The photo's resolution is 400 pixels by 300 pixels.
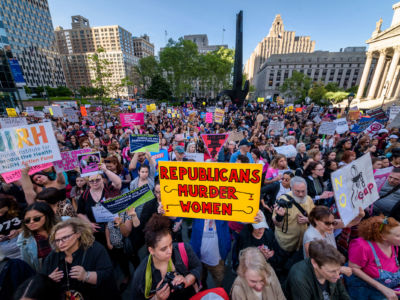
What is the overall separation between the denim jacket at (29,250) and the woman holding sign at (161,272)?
4.34 ft

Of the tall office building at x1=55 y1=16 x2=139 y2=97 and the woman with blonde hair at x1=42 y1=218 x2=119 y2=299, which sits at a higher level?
the tall office building at x1=55 y1=16 x2=139 y2=97

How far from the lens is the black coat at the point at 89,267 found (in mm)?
1873

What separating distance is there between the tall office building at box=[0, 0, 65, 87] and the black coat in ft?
275

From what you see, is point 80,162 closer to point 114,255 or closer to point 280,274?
point 114,255

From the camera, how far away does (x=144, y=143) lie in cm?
436

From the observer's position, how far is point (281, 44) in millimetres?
97000

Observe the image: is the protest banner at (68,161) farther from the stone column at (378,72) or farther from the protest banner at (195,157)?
the stone column at (378,72)

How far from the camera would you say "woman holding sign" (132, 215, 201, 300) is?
1744 mm

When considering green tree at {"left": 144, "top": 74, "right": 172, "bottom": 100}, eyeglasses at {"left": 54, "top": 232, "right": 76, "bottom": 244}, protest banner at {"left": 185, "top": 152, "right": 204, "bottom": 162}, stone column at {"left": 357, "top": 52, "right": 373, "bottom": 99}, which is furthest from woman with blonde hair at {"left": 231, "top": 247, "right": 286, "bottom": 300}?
stone column at {"left": 357, "top": 52, "right": 373, "bottom": 99}

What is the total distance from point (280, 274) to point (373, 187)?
2.04 meters

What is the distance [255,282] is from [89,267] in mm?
1771

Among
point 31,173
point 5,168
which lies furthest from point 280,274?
point 5,168

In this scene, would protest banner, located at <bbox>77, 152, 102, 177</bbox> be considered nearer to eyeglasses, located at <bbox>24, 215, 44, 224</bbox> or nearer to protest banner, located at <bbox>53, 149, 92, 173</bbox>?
protest banner, located at <bbox>53, 149, 92, 173</bbox>

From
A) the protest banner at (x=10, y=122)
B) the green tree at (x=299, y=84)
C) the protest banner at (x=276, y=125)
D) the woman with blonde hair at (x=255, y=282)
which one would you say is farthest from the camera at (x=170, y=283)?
the green tree at (x=299, y=84)
